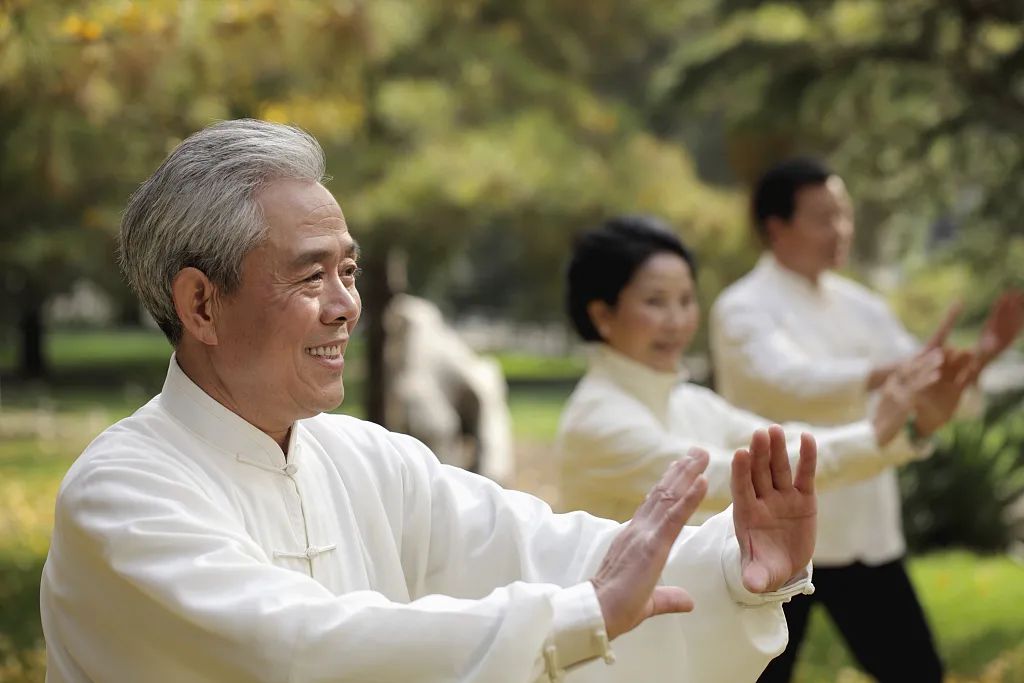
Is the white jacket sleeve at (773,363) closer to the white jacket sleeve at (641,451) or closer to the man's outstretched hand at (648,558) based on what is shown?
the white jacket sleeve at (641,451)

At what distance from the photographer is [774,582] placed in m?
2.76

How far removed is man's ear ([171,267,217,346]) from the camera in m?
2.66

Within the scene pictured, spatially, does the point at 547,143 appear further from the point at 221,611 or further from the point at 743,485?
the point at 221,611

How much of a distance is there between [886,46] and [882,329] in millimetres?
2010

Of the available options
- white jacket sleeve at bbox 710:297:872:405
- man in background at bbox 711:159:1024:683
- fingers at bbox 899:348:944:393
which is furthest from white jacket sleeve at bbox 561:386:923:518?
white jacket sleeve at bbox 710:297:872:405

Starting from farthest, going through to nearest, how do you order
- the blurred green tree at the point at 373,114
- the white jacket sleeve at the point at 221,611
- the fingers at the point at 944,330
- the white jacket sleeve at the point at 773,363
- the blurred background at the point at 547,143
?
the blurred background at the point at 547,143 < the blurred green tree at the point at 373,114 < the white jacket sleeve at the point at 773,363 < the fingers at the point at 944,330 < the white jacket sleeve at the point at 221,611

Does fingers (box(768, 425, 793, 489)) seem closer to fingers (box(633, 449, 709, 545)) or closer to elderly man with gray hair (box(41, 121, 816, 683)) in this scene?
elderly man with gray hair (box(41, 121, 816, 683))

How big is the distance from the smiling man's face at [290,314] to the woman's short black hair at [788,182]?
3375mm

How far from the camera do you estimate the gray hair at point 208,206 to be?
2615mm

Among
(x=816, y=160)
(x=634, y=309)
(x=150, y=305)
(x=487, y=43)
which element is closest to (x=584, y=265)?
(x=634, y=309)

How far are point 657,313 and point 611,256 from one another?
A: 0.23 m

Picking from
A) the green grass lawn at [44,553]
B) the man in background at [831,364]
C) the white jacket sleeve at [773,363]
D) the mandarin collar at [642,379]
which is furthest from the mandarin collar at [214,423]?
the green grass lawn at [44,553]

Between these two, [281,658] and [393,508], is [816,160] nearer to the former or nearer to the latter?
[393,508]

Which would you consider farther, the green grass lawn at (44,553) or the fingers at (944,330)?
the green grass lawn at (44,553)
